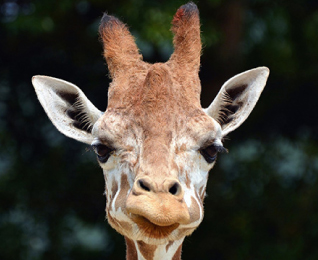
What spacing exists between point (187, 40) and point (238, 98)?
575 mm

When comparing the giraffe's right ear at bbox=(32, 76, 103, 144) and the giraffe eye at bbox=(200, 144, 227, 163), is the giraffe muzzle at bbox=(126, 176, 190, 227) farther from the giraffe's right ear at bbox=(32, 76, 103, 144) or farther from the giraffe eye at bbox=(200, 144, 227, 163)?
the giraffe's right ear at bbox=(32, 76, 103, 144)

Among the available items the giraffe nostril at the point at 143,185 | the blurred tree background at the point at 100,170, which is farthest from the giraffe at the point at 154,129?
the blurred tree background at the point at 100,170

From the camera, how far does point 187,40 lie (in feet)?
15.7

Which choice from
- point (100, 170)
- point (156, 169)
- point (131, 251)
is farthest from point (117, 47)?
point (100, 170)

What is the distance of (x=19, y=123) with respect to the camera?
9344 mm

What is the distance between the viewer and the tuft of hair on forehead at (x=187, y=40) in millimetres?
4672

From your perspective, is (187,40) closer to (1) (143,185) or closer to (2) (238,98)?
(2) (238,98)

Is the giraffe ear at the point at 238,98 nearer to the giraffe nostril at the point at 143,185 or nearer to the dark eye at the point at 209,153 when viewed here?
the dark eye at the point at 209,153

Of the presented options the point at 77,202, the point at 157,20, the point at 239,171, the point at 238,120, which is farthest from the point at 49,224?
the point at 238,120

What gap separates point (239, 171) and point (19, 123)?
3.27 meters

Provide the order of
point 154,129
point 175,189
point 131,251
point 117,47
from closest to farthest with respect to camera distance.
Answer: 1. point 175,189
2. point 154,129
3. point 131,251
4. point 117,47

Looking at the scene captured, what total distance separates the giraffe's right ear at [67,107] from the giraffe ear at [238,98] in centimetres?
86

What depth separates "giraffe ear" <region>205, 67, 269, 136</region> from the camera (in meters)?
4.59

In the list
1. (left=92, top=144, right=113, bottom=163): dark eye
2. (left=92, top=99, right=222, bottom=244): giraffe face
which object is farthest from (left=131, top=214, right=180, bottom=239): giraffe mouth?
(left=92, top=144, right=113, bottom=163): dark eye
